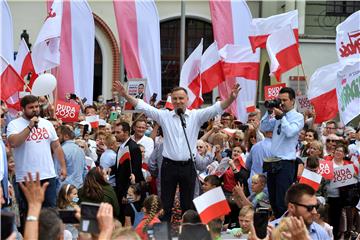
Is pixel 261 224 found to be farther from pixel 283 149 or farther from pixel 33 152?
pixel 33 152

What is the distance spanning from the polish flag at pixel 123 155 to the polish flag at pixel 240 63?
5.30 metres

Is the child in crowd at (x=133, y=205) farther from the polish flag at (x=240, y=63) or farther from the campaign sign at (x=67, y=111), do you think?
the polish flag at (x=240, y=63)

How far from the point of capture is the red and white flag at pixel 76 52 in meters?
15.9

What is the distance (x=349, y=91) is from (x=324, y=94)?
171 centimetres

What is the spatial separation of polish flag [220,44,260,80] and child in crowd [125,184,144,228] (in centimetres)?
563

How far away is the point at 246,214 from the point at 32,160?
90.4 inches

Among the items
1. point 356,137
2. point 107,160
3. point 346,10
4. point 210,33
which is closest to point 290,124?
point 107,160

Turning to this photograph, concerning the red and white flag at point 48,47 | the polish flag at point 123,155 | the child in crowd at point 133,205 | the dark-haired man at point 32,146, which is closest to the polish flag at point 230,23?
the red and white flag at point 48,47

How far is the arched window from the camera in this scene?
1216 inches

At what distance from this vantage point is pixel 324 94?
12602mm

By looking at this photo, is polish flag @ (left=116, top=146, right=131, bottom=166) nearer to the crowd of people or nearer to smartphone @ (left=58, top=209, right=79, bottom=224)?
the crowd of people

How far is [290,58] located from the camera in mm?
13977

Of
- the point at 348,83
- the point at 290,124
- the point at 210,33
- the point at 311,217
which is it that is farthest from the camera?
the point at 210,33

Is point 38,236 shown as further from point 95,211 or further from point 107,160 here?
point 107,160
